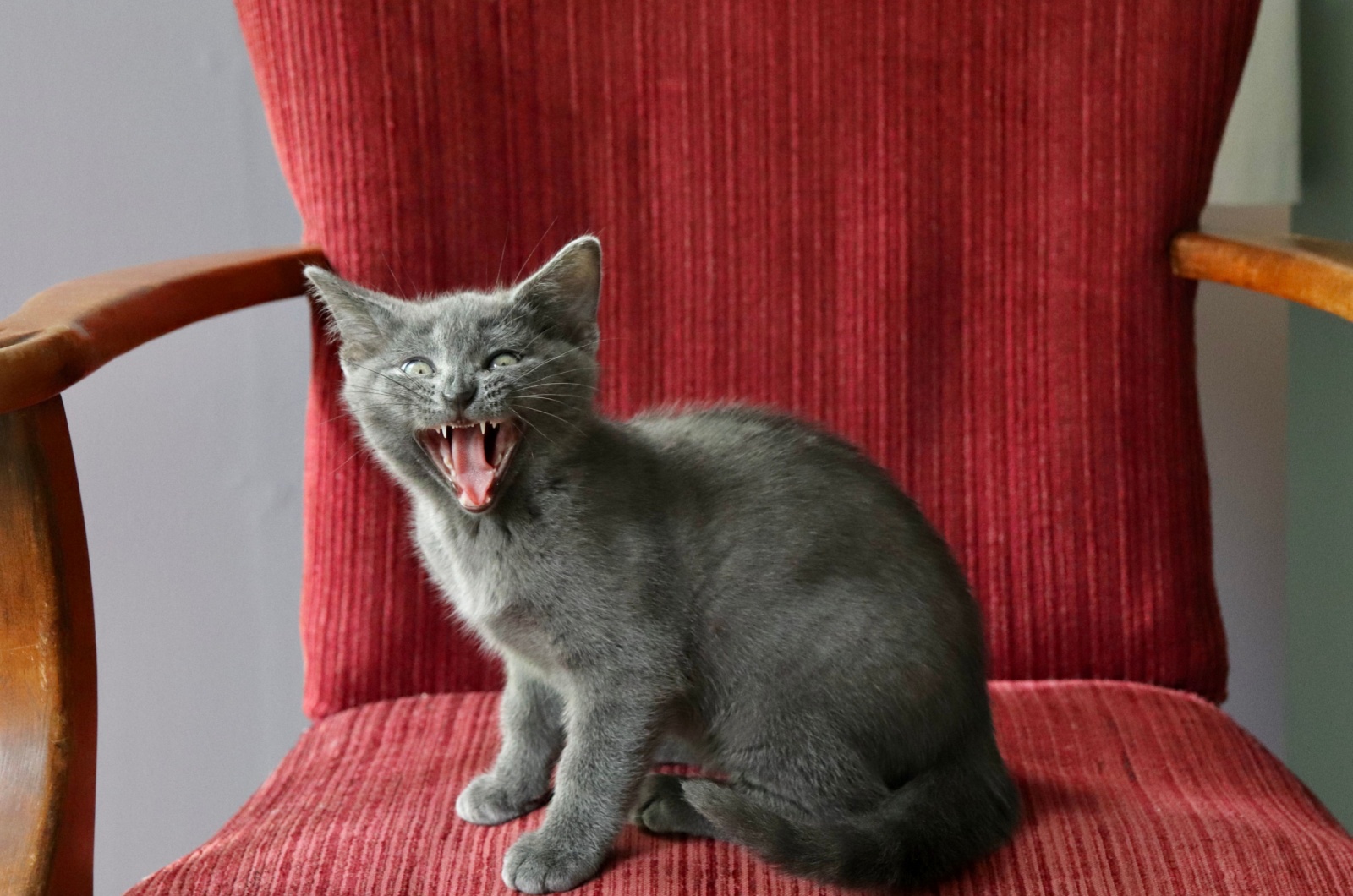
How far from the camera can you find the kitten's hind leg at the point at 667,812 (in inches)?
35.3

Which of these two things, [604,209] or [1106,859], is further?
[604,209]

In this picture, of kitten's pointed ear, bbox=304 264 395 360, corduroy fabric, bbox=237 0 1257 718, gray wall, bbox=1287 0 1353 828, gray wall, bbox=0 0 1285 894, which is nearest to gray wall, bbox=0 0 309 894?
gray wall, bbox=0 0 1285 894

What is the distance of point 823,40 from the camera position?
121 cm

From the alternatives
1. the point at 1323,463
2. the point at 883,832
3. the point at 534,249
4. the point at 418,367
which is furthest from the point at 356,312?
the point at 1323,463

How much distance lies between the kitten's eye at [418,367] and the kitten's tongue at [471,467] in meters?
0.04

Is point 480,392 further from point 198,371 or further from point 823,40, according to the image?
point 198,371

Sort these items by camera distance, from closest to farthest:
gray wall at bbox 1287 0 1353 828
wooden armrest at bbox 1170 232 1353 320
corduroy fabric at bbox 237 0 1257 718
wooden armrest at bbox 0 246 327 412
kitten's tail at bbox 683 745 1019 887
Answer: wooden armrest at bbox 0 246 327 412, kitten's tail at bbox 683 745 1019 887, wooden armrest at bbox 1170 232 1353 320, corduroy fabric at bbox 237 0 1257 718, gray wall at bbox 1287 0 1353 828

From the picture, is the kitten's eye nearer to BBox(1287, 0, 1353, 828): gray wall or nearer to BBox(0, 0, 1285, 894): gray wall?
BBox(0, 0, 1285, 894): gray wall

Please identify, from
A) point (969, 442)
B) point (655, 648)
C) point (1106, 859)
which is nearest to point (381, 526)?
point (655, 648)

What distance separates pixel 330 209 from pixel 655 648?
542mm

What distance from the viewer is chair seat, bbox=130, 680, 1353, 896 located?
841 millimetres

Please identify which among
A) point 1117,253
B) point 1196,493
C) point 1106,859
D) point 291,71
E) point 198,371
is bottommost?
point 1106,859

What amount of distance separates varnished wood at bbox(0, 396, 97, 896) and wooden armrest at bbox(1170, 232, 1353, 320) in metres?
0.85

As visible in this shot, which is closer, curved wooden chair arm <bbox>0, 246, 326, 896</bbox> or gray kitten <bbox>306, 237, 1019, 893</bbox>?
curved wooden chair arm <bbox>0, 246, 326, 896</bbox>
